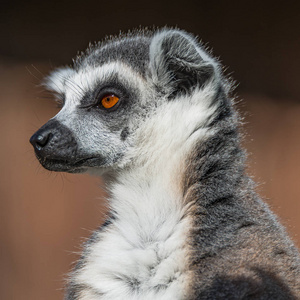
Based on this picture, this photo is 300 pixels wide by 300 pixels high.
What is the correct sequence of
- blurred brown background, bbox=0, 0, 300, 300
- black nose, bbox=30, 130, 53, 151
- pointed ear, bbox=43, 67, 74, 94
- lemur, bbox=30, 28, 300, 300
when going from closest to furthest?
lemur, bbox=30, 28, 300, 300
black nose, bbox=30, 130, 53, 151
pointed ear, bbox=43, 67, 74, 94
blurred brown background, bbox=0, 0, 300, 300

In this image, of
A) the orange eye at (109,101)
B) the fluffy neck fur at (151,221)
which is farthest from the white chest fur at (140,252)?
the orange eye at (109,101)

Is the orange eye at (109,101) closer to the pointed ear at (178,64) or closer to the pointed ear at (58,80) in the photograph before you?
the pointed ear at (178,64)

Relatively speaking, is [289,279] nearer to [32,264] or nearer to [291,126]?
[32,264]

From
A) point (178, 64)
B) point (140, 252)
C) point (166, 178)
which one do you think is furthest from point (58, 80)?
point (140, 252)

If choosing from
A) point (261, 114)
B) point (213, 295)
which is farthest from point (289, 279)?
point (261, 114)

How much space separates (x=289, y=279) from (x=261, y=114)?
101 inches

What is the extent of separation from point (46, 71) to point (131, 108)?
5.17 feet

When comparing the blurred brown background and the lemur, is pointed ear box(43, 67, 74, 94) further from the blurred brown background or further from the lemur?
the blurred brown background

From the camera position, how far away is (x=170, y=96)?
6.28 feet

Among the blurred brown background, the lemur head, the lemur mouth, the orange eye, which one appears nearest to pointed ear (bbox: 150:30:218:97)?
the lemur head

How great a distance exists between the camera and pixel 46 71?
10.8ft

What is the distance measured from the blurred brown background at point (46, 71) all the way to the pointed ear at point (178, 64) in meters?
1.28

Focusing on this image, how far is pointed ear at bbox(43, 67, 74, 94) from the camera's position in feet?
7.49

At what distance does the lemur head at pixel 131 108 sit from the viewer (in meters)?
1.85
